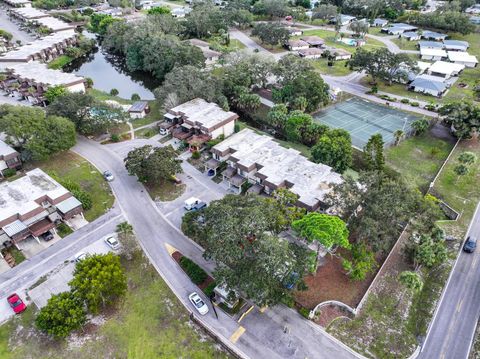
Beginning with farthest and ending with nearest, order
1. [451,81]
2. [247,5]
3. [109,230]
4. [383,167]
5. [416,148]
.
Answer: [247,5] → [451,81] → [416,148] → [383,167] → [109,230]

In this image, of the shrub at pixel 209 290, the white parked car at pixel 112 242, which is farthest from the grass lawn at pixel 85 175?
the shrub at pixel 209 290

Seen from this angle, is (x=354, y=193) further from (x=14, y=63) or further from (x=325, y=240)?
(x=14, y=63)

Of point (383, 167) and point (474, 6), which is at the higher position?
point (474, 6)

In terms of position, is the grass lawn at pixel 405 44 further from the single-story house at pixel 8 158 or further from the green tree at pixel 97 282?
the green tree at pixel 97 282

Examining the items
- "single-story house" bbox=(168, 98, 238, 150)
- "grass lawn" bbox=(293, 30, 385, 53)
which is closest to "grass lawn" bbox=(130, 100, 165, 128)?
"single-story house" bbox=(168, 98, 238, 150)

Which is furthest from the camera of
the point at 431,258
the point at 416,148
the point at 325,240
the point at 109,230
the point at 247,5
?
the point at 247,5

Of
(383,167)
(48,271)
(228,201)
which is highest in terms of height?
(228,201)

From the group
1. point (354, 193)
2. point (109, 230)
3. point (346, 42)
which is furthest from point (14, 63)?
point (346, 42)

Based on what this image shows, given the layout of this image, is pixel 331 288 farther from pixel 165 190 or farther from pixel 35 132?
pixel 35 132
